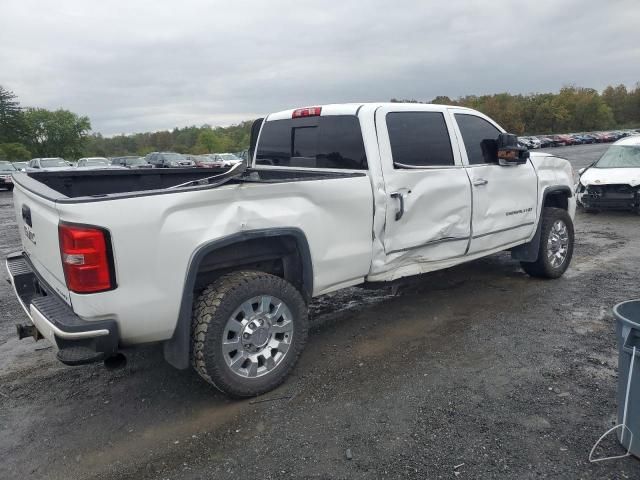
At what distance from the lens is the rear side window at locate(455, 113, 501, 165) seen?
4.84 metres

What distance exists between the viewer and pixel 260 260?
353 cm

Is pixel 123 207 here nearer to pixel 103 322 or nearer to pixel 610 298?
pixel 103 322

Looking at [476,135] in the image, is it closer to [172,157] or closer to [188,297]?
[188,297]

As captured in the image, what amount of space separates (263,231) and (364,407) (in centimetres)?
132

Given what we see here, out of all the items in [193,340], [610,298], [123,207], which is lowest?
[610,298]

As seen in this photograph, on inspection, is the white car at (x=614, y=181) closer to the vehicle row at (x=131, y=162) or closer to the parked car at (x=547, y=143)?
the vehicle row at (x=131, y=162)

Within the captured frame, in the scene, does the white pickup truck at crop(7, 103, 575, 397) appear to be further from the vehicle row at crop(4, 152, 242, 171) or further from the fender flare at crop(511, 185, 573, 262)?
the vehicle row at crop(4, 152, 242, 171)

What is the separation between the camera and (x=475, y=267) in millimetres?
6664

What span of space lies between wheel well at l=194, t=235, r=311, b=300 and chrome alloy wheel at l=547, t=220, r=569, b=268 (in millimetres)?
3443

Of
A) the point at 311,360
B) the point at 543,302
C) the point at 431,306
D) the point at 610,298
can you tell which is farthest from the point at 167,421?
the point at 610,298

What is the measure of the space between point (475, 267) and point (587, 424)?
3760 mm

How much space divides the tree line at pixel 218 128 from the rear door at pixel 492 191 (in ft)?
222

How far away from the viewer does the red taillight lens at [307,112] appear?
4500mm

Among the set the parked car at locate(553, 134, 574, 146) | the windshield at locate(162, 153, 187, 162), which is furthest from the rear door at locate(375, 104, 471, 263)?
the parked car at locate(553, 134, 574, 146)
